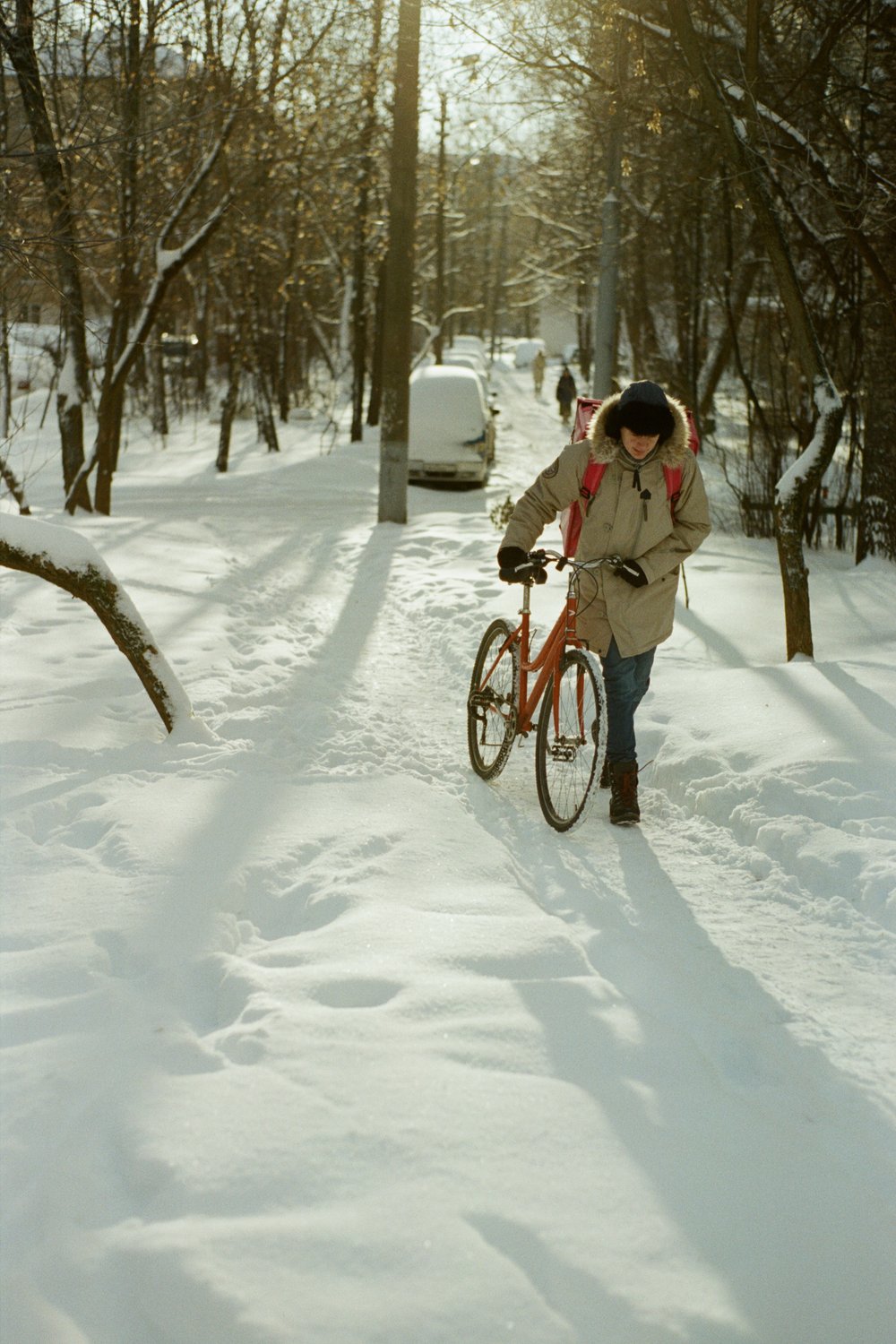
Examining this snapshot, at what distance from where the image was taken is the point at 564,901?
4223 mm

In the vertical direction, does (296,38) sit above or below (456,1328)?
above

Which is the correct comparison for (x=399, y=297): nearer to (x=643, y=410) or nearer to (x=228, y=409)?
(x=228, y=409)

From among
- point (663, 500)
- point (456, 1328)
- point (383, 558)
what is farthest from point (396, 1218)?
point (383, 558)

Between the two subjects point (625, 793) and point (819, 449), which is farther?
point (819, 449)

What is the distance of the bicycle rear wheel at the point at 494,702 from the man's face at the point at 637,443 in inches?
40.9

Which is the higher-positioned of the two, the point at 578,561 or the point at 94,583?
the point at 578,561

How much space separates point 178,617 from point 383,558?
12.3ft

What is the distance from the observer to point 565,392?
3306 centimetres

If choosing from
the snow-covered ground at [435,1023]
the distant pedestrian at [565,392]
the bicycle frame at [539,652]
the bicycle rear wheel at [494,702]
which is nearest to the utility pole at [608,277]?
the snow-covered ground at [435,1023]

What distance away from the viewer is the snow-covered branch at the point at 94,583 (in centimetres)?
518

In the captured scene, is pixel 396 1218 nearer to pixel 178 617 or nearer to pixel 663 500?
pixel 663 500

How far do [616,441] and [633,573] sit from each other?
0.52 metres

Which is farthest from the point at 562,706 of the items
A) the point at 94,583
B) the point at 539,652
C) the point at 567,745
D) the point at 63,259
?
the point at 63,259

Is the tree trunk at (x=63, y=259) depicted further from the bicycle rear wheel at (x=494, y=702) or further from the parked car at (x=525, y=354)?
the parked car at (x=525, y=354)
